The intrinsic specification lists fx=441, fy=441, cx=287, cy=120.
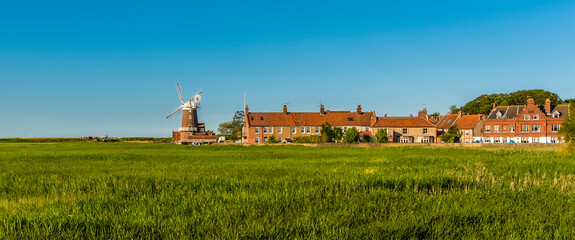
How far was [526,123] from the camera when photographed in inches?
3711

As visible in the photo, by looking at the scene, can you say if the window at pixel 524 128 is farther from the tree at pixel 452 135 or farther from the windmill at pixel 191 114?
the windmill at pixel 191 114

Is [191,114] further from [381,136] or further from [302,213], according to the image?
[302,213]

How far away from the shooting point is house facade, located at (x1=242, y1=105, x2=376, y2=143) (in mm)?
106625

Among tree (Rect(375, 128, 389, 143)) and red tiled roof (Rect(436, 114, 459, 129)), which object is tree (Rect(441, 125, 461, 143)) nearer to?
red tiled roof (Rect(436, 114, 459, 129))

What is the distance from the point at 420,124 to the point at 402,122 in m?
A: 4.14

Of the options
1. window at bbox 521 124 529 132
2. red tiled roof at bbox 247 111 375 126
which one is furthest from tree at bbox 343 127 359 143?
window at bbox 521 124 529 132

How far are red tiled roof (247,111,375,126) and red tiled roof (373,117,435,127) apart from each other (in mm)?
2791

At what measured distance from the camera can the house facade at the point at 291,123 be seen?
10662 cm

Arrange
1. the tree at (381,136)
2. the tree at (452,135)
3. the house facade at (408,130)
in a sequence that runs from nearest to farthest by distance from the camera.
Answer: the tree at (381,136) < the tree at (452,135) < the house facade at (408,130)

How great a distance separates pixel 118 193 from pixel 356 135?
8280cm

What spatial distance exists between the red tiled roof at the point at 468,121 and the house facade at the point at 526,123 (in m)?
2.93

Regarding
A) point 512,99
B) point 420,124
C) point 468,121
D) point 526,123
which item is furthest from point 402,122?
point 512,99

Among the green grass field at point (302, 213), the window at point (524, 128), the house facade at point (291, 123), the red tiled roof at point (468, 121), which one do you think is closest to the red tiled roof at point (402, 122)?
the house facade at point (291, 123)

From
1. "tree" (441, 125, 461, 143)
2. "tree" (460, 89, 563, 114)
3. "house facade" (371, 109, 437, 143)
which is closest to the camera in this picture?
"tree" (441, 125, 461, 143)
